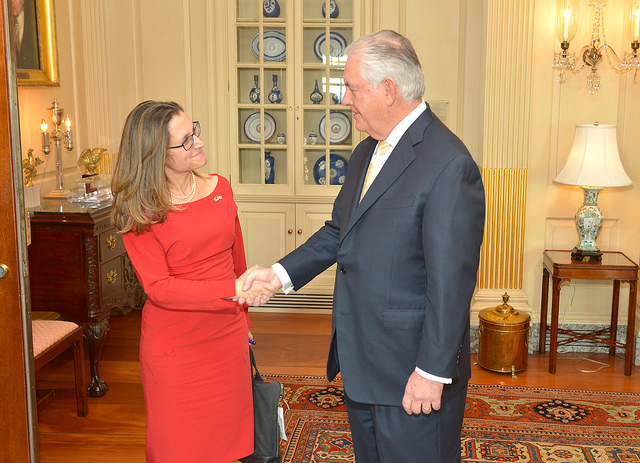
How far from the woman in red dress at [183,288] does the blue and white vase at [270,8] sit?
3.34 metres

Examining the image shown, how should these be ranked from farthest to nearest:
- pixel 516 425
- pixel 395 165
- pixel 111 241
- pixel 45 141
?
pixel 45 141 < pixel 111 241 < pixel 516 425 < pixel 395 165

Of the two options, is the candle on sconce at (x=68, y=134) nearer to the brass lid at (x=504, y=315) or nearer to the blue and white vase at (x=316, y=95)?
the blue and white vase at (x=316, y=95)

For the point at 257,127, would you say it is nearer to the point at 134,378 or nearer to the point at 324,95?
the point at 324,95

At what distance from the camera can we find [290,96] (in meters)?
5.62

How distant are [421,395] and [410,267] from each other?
38cm

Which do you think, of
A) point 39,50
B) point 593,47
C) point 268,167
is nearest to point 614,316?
point 593,47

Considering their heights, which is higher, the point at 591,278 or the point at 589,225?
the point at 589,225

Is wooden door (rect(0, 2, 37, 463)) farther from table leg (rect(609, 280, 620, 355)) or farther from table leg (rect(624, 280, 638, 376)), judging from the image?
table leg (rect(609, 280, 620, 355))

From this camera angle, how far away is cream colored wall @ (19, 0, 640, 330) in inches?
181

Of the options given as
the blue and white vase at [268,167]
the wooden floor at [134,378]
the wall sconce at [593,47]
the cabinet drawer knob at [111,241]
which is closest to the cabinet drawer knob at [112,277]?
the cabinet drawer knob at [111,241]

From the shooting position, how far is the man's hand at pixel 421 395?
6.55 ft

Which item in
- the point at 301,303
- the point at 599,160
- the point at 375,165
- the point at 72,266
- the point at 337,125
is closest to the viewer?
the point at 375,165

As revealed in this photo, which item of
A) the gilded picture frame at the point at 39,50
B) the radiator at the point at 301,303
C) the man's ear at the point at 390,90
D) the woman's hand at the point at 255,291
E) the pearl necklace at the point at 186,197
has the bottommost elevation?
the radiator at the point at 301,303

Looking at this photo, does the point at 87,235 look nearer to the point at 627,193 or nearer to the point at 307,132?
the point at 307,132
